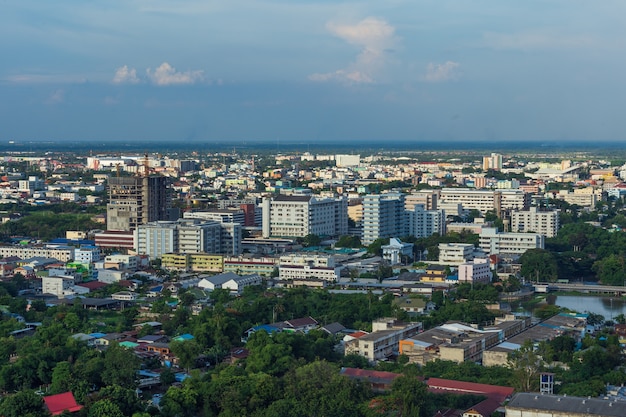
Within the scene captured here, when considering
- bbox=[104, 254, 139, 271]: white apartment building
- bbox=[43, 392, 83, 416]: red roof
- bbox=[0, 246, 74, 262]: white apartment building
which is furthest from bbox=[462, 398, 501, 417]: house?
bbox=[0, 246, 74, 262]: white apartment building

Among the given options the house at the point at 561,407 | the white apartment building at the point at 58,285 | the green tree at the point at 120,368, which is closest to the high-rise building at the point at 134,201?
the white apartment building at the point at 58,285

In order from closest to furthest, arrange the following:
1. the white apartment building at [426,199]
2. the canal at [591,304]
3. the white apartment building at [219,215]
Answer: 1. the canal at [591,304]
2. the white apartment building at [219,215]
3. the white apartment building at [426,199]

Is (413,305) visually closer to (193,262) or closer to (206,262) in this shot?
(206,262)

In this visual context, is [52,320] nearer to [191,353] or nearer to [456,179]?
[191,353]

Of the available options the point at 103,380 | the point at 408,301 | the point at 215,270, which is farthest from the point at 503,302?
the point at 103,380

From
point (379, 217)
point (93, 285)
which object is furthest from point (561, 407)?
point (379, 217)

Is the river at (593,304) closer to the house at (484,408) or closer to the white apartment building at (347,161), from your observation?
the house at (484,408)
